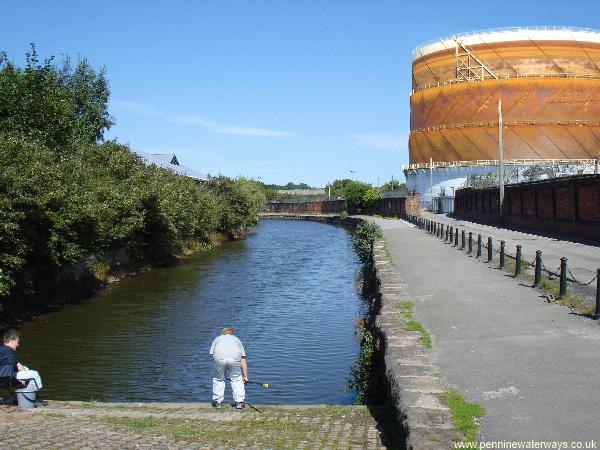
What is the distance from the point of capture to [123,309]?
66.9 feet

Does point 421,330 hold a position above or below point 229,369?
above

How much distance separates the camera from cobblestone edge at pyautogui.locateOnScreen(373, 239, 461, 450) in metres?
6.03

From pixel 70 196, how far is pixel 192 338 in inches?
227

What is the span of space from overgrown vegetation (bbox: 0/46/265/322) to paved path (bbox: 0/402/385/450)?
717cm

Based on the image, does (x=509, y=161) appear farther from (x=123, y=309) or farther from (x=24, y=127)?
(x=123, y=309)

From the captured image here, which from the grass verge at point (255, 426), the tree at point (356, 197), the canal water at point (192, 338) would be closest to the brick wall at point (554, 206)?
the canal water at point (192, 338)

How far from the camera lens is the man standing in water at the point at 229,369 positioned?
9688 millimetres

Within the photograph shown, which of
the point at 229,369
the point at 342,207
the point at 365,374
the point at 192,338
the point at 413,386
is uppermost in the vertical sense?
the point at 342,207

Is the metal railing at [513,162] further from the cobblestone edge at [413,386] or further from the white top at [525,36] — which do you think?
the cobblestone edge at [413,386]

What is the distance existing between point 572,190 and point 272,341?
20.0 metres

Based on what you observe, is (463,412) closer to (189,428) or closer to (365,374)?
(189,428)

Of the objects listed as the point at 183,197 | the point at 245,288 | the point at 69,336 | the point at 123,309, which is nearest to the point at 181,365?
the point at 69,336

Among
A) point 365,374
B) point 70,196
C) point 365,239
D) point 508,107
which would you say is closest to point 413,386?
point 365,374

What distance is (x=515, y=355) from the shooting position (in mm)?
9023
